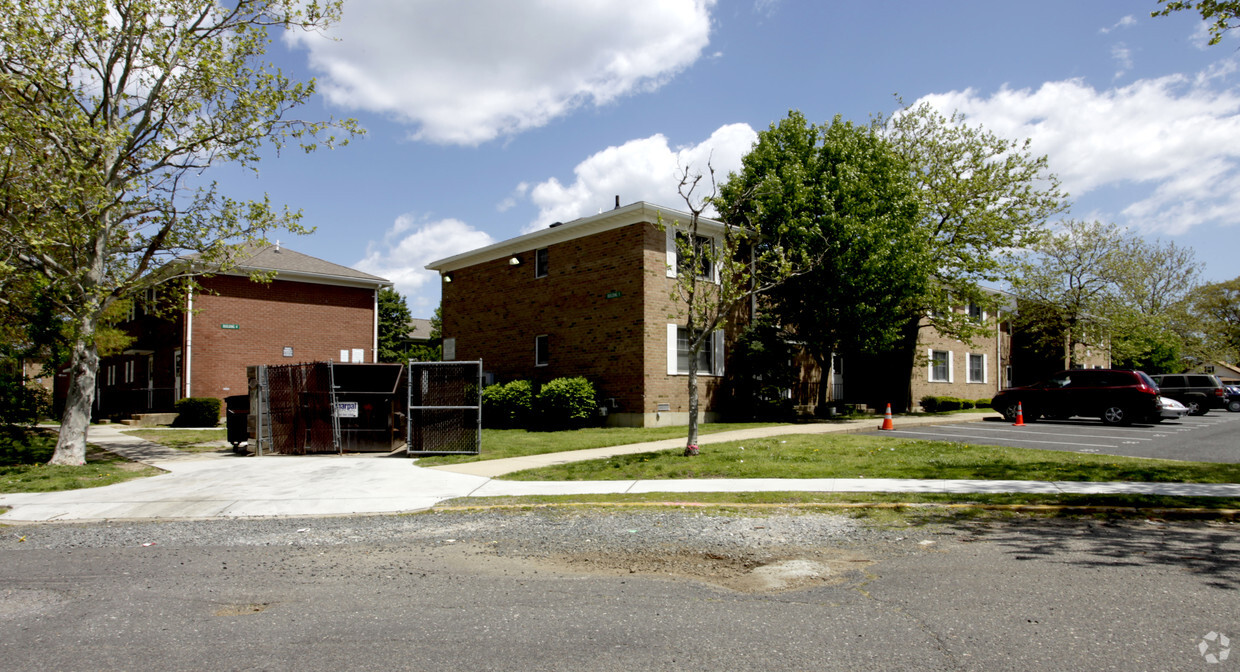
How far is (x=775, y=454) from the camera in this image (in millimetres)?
14062

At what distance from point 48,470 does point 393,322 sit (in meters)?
44.0

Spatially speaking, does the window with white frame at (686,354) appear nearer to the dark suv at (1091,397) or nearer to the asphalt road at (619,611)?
the dark suv at (1091,397)

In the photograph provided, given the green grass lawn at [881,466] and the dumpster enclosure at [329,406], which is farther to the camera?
the dumpster enclosure at [329,406]

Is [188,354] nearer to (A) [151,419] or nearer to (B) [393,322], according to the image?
(A) [151,419]

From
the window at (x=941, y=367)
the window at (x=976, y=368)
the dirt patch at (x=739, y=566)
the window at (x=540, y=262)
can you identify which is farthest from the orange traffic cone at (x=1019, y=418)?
the dirt patch at (x=739, y=566)

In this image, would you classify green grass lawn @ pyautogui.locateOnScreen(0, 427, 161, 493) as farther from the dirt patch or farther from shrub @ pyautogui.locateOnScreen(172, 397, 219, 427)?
the dirt patch

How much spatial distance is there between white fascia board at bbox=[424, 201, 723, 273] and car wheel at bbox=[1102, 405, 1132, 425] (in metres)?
13.4

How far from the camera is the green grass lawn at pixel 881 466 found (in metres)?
11.4

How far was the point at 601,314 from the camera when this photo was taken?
2312cm

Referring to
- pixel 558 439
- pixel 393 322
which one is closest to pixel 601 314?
pixel 558 439

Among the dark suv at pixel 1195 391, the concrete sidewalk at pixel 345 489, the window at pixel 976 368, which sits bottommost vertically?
the concrete sidewalk at pixel 345 489

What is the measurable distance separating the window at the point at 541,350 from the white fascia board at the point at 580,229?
3.21 metres

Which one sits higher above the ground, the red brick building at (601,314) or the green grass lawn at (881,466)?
the red brick building at (601,314)

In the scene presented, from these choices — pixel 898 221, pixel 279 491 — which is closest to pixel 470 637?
pixel 279 491
